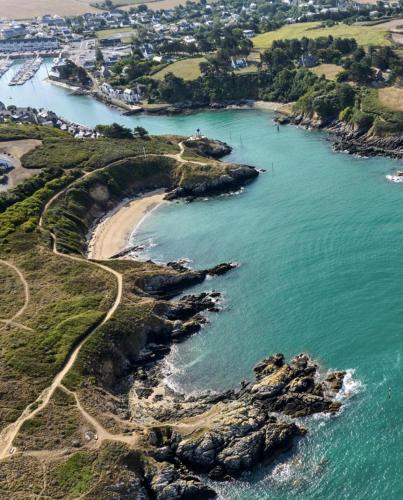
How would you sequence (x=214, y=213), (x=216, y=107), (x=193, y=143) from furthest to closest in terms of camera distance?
(x=216, y=107) → (x=193, y=143) → (x=214, y=213)

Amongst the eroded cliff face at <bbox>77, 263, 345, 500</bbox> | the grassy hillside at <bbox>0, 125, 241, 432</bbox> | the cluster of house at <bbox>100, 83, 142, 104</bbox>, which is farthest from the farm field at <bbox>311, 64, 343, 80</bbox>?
the eroded cliff face at <bbox>77, 263, 345, 500</bbox>

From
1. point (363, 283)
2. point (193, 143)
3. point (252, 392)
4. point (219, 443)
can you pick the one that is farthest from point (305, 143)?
point (219, 443)

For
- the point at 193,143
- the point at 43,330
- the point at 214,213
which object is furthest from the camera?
the point at 193,143

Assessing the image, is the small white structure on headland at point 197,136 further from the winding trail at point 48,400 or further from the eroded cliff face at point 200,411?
the eroded cliff face at point 200,411

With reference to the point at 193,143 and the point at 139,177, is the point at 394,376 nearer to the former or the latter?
the point at 139,177

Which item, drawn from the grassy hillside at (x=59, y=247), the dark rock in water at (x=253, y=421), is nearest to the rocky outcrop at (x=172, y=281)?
the grassy hillside at (x=59, y=247)

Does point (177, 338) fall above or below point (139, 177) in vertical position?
below
